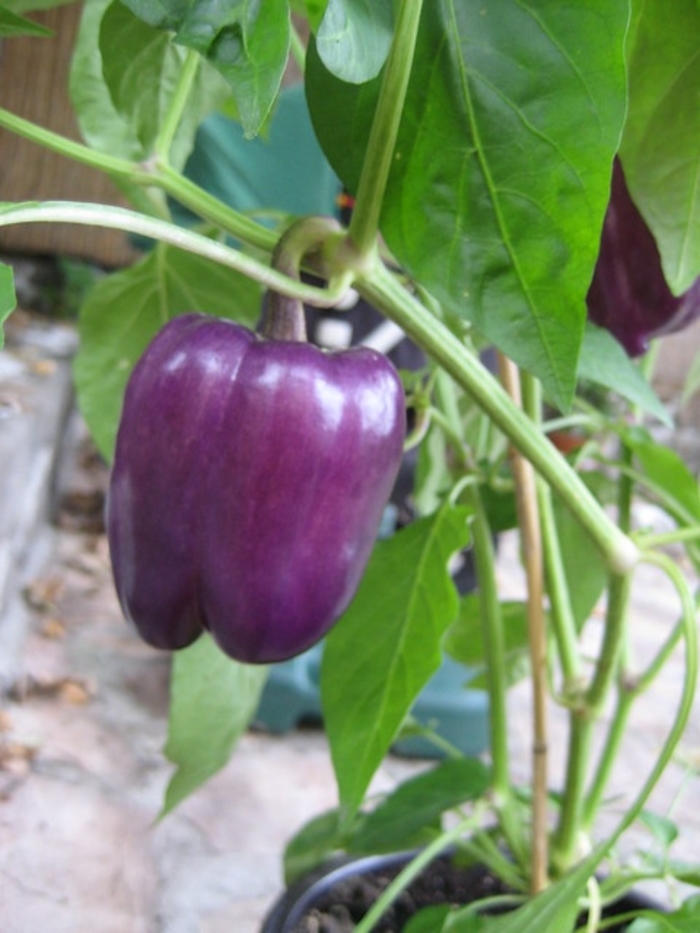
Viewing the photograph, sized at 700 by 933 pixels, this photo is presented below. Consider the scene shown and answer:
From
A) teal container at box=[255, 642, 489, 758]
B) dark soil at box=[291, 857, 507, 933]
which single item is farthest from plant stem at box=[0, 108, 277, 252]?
teal container at box=[255, 642, 489, 758]

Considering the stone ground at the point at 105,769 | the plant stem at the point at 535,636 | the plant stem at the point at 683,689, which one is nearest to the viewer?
the plant stem at the point at 683,689

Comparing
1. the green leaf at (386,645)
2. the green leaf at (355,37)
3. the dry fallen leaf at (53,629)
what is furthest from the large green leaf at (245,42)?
the dry fallen leaf at (53,629)

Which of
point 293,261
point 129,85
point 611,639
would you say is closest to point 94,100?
point 129,85

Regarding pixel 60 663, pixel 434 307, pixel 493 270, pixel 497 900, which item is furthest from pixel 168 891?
pixel 493 270

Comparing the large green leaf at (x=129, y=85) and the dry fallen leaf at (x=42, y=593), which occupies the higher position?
the large green leaf at (x=129, y=85)

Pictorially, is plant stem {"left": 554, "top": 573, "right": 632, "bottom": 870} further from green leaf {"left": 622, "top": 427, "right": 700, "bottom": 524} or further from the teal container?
the teal container

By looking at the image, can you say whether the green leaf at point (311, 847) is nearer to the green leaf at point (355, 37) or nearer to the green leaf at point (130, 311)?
the green leaf at point (130, 311)

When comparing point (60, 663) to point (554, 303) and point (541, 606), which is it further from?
point (554, 303)
